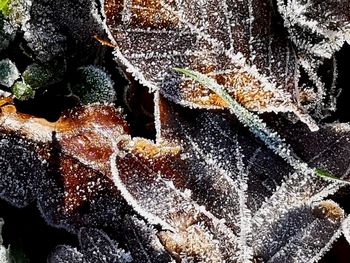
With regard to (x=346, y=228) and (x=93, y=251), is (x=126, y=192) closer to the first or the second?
(x=93, y=251)

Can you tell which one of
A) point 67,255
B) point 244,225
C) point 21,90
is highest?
point 21,90

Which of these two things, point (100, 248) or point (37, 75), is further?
point (37, 75)

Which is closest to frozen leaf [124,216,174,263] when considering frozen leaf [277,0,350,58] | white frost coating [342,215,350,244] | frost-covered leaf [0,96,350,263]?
frost-covered leaf [0,96,350,263]

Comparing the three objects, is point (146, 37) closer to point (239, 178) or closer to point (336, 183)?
point (239, 178)

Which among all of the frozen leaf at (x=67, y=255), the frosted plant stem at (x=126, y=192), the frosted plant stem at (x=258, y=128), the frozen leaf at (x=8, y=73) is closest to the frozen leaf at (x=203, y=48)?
the frosted plant stem at (x=258, y=128)

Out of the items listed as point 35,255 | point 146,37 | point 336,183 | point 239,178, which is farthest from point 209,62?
point 35,255

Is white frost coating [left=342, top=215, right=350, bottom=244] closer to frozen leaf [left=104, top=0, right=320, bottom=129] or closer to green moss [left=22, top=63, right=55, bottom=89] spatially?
frozen leaf [left=104, top=0, right=320, bottom=129]

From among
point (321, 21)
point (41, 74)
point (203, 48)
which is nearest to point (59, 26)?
point (41, 74)
